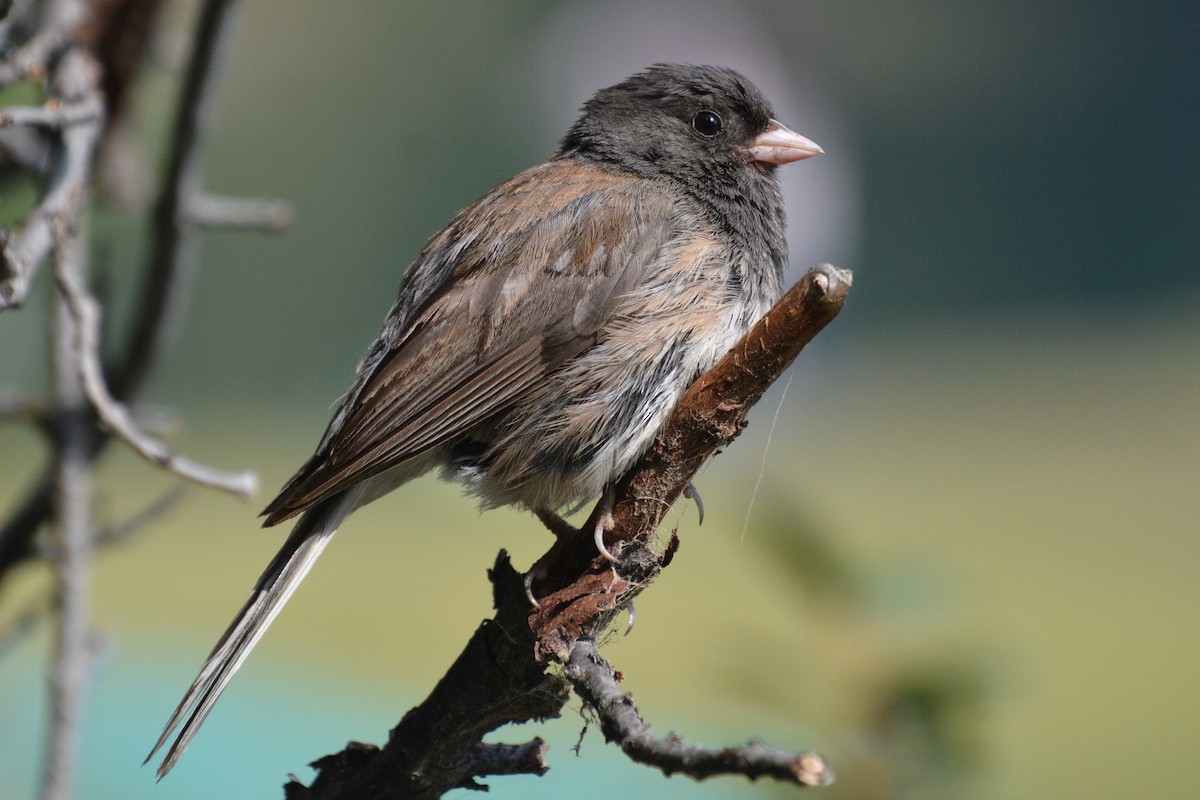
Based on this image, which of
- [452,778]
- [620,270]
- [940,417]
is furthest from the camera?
[940,417]

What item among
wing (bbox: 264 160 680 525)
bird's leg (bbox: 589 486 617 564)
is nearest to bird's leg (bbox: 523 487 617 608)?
bird's leg (bbox: 589 486 617 564)

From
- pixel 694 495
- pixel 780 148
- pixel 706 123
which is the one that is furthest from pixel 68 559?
pixel 780 148

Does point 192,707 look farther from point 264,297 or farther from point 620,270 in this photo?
point 264,297

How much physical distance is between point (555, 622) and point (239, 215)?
1340mm

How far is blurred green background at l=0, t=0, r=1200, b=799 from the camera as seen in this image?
7980mm

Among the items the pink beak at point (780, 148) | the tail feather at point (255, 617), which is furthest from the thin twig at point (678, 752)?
the pink beak at point (780, 148)

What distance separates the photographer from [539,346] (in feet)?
8.66

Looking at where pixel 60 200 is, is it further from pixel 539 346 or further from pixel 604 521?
pixel 604 521

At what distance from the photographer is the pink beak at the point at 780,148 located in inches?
125

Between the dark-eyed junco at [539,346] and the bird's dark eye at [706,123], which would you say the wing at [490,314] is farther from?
the bird's dark eye at [706,123]

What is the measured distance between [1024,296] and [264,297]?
7.69 metres

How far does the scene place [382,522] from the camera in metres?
11.7

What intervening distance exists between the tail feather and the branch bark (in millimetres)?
297

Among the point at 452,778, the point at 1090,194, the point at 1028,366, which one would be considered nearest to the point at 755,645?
the point at 452,778
